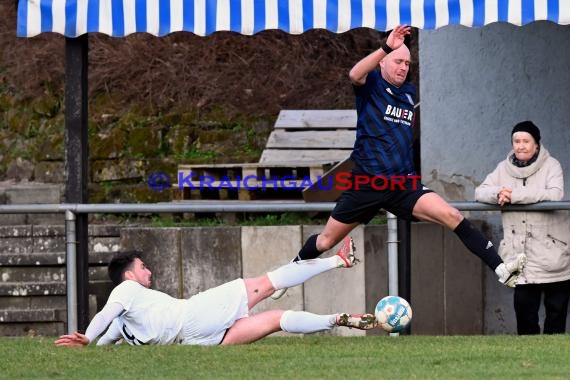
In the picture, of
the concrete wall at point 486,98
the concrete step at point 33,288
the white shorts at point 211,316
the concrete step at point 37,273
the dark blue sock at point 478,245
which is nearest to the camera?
the white shorts at point 211,316

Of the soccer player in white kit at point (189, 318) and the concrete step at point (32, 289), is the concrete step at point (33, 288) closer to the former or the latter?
the concrete step at point (32, 289)

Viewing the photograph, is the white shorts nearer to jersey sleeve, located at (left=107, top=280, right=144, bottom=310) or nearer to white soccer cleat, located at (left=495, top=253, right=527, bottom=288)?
jersey sleeve, located at (left=107, top=280, right=144, bottom=310)

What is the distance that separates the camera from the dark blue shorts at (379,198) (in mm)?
8922

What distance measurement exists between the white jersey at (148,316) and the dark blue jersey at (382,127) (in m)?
1.48

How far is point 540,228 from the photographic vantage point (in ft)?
31.6

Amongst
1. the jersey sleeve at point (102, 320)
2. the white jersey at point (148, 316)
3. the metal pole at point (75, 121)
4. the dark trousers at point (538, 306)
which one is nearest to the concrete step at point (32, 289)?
the metal pole at point (75, 121)

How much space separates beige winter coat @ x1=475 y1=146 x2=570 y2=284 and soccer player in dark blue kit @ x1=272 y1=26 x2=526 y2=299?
2.49 feet

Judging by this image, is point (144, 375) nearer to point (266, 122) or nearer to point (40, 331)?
point (40, 331)

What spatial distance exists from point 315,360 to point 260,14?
276cm

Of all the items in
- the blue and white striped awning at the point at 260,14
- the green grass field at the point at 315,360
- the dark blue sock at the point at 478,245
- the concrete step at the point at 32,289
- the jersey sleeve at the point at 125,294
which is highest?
the blue and white striped awning at the point at 260,14

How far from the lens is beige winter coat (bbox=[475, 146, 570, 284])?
9.62 meters

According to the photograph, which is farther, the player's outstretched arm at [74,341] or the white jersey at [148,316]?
the white jersey at [148,316]

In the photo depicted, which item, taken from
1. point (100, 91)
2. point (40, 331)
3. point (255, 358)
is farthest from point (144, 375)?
point (100, 91)

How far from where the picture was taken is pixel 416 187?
29.4 feet
